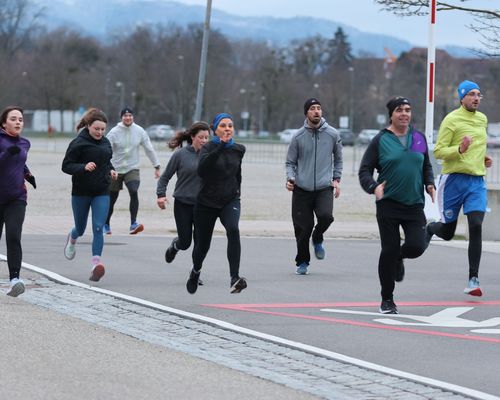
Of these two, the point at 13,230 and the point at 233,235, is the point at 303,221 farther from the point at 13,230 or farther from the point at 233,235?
the point at 13,230

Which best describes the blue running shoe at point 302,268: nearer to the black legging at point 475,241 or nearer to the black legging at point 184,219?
the black legging at point 184,219

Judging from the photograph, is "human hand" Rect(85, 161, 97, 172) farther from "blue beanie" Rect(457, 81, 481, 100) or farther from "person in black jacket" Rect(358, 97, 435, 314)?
"blue beanie" Rect(457, 81, 481, 100)

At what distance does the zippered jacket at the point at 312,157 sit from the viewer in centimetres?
1366

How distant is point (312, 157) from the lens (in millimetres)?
13680

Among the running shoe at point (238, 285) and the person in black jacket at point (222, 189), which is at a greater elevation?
the person in black jacket at point (222, 189)

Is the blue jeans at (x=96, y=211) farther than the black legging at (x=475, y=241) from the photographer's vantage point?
Yes

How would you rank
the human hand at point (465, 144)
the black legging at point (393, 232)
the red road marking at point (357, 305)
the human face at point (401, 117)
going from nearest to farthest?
the red road marking at point (357, 305)
the human face at point (401, 117)
the black legging at point (393, 232)
the human hand at point (465, 144)

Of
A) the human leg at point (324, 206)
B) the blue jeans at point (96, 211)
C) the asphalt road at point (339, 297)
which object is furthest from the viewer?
the human leg at point (324, 206)

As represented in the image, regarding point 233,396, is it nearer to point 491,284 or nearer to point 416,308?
point 416,308

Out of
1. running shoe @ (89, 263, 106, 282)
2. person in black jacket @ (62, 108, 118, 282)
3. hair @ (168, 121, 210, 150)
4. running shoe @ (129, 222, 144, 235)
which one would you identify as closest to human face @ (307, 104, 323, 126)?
hair @ (168, 121, 210, 150)

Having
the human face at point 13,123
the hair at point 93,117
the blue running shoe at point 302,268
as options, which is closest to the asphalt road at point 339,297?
the blue running shoe at point 302,268

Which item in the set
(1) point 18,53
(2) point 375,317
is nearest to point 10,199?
(2) point 375,317

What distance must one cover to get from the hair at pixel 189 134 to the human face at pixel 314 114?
4.12ft

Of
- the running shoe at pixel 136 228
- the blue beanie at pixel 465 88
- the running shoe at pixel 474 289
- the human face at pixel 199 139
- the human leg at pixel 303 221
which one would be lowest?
the running shoe at pixel 136 228
